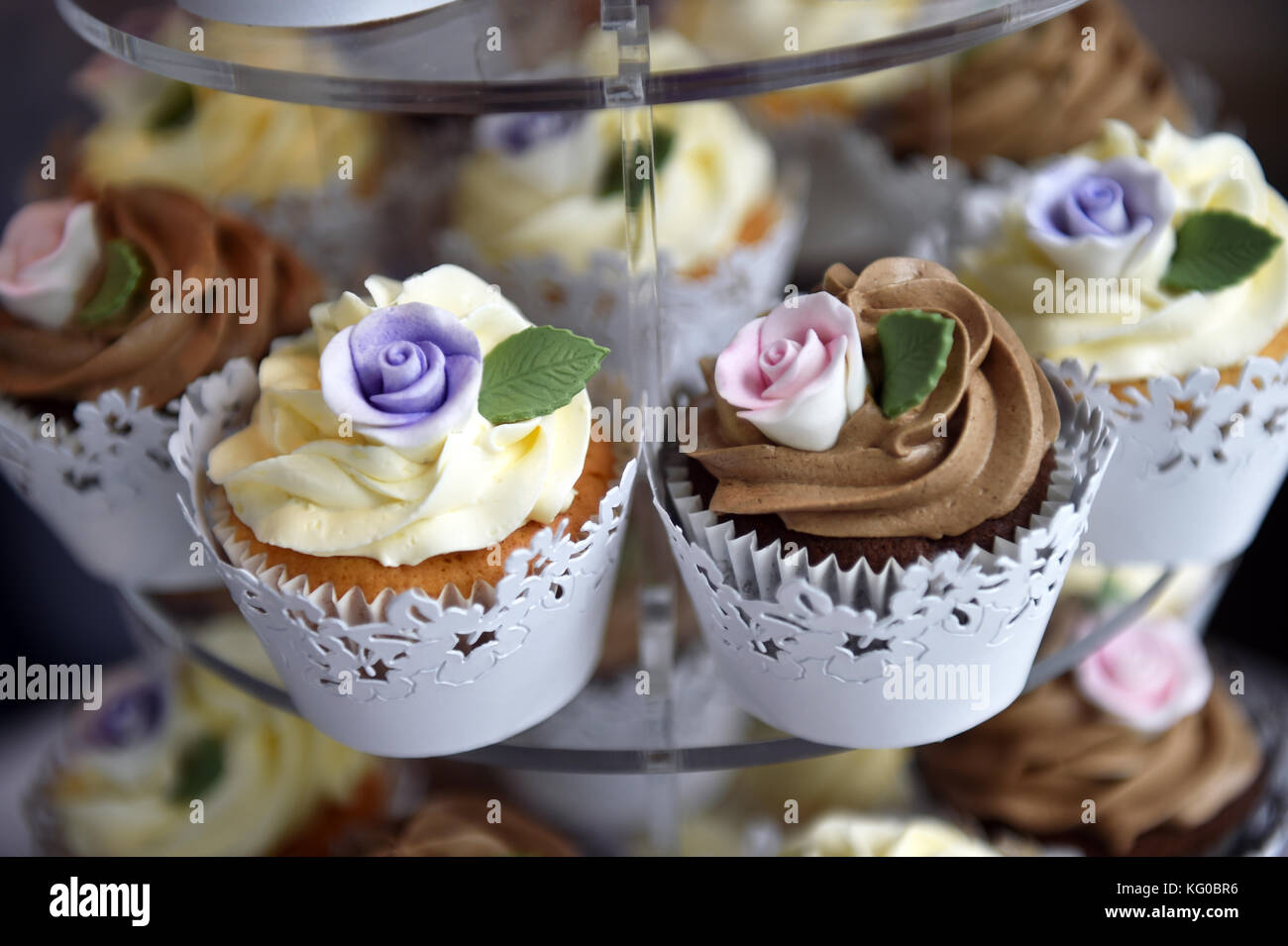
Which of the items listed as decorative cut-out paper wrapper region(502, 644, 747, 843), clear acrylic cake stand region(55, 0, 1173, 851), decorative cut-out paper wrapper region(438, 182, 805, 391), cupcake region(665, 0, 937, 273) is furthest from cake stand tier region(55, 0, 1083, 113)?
cupcake region(665, 0, 937, 273)

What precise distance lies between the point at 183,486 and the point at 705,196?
79cm

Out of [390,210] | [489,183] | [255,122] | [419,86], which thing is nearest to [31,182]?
[255,122]

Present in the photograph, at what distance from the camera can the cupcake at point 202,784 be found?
1.69 m

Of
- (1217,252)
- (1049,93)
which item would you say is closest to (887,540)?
(1217,252)

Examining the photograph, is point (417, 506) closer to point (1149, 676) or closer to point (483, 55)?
point (483, 55)

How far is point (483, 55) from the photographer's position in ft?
3.65

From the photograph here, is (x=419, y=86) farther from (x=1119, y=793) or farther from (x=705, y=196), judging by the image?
(x=1119, y=793)

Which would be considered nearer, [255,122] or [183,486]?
[183,486]

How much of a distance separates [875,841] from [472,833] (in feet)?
1.89

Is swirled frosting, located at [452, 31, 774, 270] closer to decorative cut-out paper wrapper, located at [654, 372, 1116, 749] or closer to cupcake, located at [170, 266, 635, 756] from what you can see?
cupcake, located at [170, 266, 635, 756]

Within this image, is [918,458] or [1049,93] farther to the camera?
[1049,93]

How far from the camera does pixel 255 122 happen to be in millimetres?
1704

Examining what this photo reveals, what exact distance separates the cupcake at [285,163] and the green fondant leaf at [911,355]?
0.89 metres

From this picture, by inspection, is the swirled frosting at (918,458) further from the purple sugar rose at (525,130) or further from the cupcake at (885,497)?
the purple sugar rose at (525,130)
